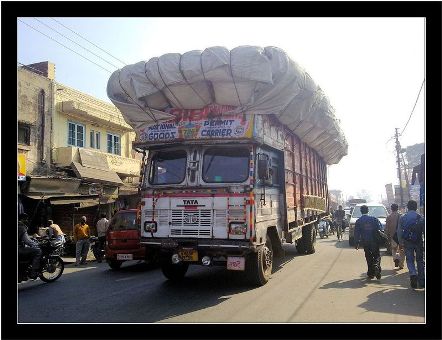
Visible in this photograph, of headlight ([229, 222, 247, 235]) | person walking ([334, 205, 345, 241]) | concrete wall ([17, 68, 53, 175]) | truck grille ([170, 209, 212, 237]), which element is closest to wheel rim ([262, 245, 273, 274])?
headlight ([229, 222, 247, 235])

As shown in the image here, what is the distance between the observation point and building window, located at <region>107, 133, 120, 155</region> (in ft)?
Result: 73.4

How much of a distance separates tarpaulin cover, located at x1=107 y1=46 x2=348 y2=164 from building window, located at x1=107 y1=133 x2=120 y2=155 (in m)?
14.7

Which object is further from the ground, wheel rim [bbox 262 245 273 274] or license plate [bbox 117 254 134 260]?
wheel rim [bbox 262 245 273 274]

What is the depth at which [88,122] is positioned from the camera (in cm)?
2062

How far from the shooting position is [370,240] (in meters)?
8.78

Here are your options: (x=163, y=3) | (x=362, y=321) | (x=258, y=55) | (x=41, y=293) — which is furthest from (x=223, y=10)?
(x=41, y=293)

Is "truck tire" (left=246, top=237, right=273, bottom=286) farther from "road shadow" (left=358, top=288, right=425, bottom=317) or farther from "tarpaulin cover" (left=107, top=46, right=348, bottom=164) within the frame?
"tarpaulin cover" (left=107, top=46, right=348, bottom=164)

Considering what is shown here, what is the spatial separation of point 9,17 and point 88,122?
16.5m

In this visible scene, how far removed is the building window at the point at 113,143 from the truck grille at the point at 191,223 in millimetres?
15932

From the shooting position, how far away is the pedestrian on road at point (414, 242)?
7.54 metres

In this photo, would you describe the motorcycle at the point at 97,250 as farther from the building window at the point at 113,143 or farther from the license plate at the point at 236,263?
the building window at the point at 113,143

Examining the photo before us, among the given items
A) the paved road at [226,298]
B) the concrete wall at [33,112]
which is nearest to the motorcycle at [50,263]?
the paved road at [226,298]

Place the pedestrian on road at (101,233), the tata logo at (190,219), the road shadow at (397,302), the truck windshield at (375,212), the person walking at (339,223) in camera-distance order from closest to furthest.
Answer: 1. the road shadow at (397,302)
2. the tata logo at (190,219)
3. the pedestrian on road at (101,233)
4. the truck windshield at (375,212)
5. the person walking at (339,223)

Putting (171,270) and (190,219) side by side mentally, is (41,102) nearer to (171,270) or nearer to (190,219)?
(171,270)
